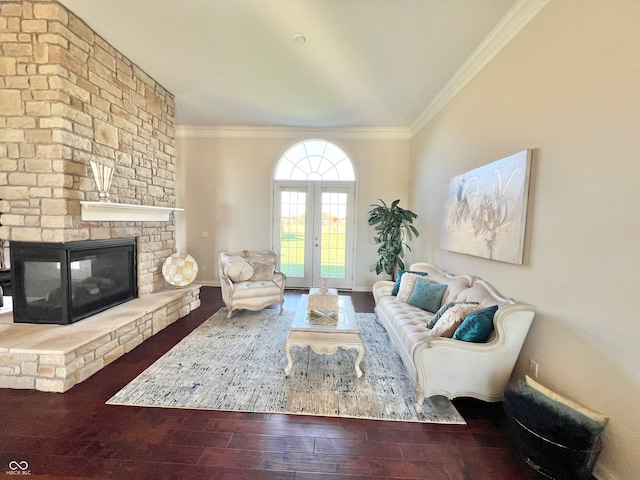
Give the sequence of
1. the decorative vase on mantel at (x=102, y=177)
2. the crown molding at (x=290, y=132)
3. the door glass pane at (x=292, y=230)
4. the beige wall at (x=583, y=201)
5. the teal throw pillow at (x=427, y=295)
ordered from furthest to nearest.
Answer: the door glass pane at (x=292, y=230) < the crown molding at (x=290, y=132) < the teal throw pillow at (x=427, y=295) < the decorative vase on mantel at (x=102, y=177) < the beige wall at (x=583, y=201)

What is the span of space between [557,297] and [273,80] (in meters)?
3.95

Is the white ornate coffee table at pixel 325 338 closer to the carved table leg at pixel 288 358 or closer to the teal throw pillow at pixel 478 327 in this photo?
the carved table leg at pixel 288 358

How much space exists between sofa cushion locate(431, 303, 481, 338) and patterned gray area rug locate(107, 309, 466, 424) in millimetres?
587

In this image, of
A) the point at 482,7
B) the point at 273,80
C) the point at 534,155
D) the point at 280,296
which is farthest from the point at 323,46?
the point at 280,296

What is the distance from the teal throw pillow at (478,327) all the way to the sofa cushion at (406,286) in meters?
1.39

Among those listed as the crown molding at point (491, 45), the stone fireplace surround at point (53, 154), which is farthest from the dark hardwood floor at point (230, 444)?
the crown molding at point (491, 45)

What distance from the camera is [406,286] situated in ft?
12.3

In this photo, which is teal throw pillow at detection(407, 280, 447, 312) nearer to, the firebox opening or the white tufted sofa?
the white tufted sofa

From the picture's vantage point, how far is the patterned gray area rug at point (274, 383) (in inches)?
89.1

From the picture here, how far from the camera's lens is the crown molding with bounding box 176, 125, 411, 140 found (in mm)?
5797

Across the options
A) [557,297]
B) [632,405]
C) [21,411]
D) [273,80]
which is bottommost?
[21,411]

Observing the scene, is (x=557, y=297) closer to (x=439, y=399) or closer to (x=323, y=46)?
(x=439, y=399)

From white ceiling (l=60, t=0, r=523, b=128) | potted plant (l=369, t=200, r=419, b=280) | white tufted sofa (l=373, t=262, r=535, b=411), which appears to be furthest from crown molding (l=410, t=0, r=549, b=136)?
white tufted sofa (l=373, t=262, r=535, b=411)

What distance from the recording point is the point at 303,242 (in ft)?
19.9
